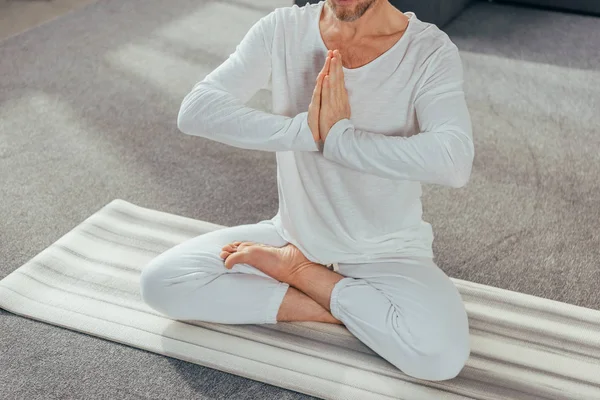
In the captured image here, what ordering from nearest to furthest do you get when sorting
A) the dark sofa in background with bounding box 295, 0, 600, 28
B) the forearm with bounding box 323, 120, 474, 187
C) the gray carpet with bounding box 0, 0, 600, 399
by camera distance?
the forearm with bounding box 323, 120, 474, 187 → the gray carpet with bounding box 0, 0, 600, 399 → the dark sofa in background with bounding box 295, 0, 600, 28

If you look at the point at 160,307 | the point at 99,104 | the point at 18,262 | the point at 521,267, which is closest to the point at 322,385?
the point at 160,307

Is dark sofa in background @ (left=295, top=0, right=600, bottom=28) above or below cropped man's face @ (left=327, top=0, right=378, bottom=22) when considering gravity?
below

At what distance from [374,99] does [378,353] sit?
1.76ft

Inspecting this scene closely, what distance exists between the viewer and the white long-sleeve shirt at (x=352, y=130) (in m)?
1.49

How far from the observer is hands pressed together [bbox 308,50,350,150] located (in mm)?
1498

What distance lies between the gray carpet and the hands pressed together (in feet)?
1.81

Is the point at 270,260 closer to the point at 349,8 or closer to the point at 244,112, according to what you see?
the point at 244,112

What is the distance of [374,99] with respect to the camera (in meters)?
1.59

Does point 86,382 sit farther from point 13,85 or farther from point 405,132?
point 13,85

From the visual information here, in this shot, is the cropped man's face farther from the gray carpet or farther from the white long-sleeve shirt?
the gray carpet

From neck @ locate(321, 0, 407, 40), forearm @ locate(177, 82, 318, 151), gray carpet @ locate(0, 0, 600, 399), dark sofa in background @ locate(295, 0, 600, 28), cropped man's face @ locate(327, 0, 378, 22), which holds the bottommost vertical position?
dark sofa in background @ locate(295, 0, 600, 28)

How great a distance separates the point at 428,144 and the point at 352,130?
0.15m

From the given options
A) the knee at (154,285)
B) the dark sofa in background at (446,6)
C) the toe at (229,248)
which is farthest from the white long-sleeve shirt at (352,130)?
the dark sofa in background at (446,6)

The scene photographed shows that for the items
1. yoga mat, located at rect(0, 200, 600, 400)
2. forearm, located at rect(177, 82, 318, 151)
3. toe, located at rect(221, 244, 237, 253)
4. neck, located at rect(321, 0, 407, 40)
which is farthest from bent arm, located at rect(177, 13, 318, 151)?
yoga mat, located at rect(0, 200, 600, 400)
